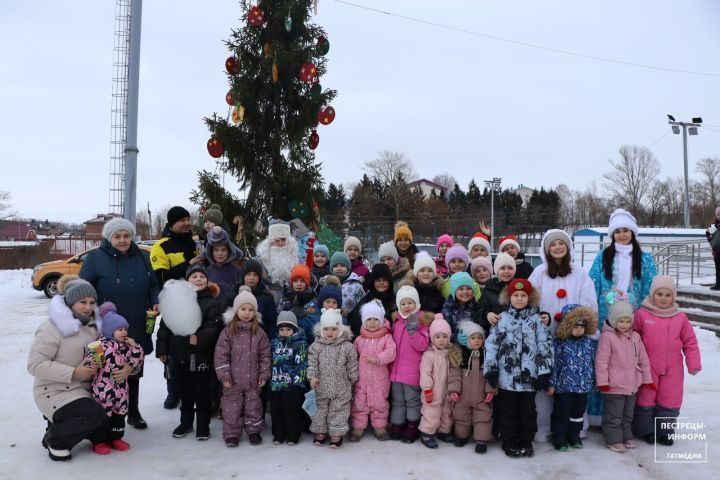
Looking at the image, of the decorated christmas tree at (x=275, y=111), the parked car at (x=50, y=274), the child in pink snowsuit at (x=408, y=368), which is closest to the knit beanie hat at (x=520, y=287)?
the child in pink snowsuit at (x=408, y=368)

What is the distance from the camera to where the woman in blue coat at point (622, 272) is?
4.50m

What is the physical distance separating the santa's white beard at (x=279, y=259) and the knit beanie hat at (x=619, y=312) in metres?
2.98

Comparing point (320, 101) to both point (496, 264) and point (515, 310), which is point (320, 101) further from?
point (515, 310)

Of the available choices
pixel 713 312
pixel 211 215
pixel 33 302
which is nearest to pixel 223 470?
pixel 211 215

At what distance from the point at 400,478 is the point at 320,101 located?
579 cm

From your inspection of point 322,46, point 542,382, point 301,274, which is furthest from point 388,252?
point 322,46

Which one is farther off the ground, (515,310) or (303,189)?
(303,189)

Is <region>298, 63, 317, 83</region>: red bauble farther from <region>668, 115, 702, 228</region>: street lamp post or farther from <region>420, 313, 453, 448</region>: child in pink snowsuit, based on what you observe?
<region>668, 115, 702, 228</region>: street lamp post

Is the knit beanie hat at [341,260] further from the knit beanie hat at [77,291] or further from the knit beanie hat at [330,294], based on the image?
the knit beanie hat at [77,291]

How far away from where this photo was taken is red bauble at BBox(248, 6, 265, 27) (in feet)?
24.3

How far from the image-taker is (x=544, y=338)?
393cm

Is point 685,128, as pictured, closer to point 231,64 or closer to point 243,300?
point 231,64

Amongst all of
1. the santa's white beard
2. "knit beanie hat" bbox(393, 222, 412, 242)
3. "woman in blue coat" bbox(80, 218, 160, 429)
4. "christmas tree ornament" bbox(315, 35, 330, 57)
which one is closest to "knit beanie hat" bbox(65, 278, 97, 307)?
"woman in blue coat" bbox(80, 218, 160, 429)

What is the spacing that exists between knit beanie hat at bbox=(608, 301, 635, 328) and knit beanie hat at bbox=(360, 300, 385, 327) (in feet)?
6.09
